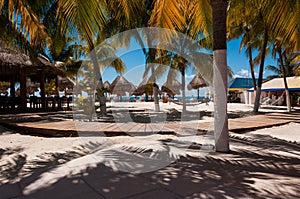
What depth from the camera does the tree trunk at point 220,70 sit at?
4.41 meters

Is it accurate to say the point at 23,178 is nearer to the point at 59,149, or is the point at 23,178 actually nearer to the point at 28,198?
the point at 28,198

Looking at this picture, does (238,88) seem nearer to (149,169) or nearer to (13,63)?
(13,63)

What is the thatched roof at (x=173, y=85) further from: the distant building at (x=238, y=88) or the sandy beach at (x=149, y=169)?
the distant building at (x=238, y=88)

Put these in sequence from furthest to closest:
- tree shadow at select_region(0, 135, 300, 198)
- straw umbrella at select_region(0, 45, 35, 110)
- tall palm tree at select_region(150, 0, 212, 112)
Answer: straw umbrella at select_region(0, 45, 35, 110), tall palm tree at select_region(150, 0, 212, 112), tree shadow at select_region(0, 135, 300, 198)

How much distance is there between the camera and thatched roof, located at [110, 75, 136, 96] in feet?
92.4

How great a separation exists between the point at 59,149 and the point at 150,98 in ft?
109

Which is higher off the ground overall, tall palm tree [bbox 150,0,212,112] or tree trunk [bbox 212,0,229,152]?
tall palm tree [bbox 150,0,212,112]

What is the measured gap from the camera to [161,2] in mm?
5184

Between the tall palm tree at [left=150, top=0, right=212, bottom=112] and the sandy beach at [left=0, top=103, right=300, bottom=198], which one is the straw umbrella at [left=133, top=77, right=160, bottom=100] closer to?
the tall palm tree at [left=150, top=0, right=212, bottom=112]

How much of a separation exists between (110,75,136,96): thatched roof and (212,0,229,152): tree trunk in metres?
23.7

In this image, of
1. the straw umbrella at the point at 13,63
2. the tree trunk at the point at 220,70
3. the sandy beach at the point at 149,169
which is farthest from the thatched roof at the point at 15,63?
the tree trunk at the point at 220,70

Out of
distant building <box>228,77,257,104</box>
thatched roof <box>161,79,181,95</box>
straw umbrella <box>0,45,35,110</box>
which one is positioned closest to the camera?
straw umbrella <box>0,45,35,110</box>

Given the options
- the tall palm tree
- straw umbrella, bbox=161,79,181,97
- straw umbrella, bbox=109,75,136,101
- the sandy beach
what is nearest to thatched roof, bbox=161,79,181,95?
straw umbrella, bbox=161,79,181,97

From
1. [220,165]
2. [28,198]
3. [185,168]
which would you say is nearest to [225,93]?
[220,165]
